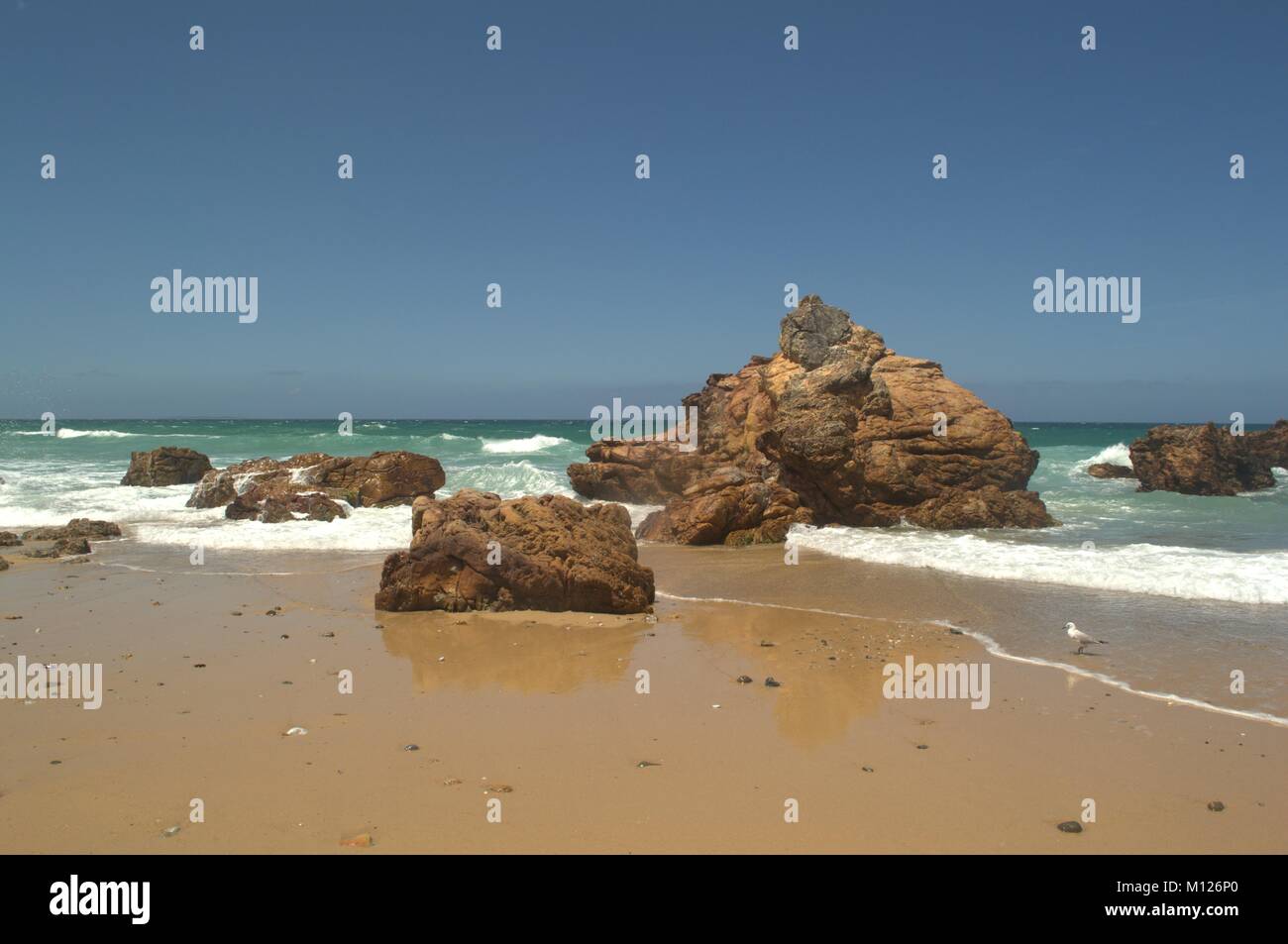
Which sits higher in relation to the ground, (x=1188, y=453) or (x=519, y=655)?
(x=1188, y=453)

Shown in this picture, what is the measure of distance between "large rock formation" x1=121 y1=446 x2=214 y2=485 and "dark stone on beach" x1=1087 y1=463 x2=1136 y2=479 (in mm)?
32900

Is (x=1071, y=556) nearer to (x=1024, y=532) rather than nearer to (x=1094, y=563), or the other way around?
(x=1094, y=563)

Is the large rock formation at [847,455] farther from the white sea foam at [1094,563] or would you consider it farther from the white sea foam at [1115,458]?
the white sea foam at [1115,458]

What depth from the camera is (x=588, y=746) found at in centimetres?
563

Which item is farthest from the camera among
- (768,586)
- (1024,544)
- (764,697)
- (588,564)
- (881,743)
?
(1024,544)

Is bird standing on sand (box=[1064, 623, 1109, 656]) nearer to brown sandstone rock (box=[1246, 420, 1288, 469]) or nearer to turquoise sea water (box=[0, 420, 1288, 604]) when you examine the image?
turquoise sea water (box=[0, 420, 1288, 604])

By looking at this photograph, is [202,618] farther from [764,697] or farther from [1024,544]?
[1024,544]

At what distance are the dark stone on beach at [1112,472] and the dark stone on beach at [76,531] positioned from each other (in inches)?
1277

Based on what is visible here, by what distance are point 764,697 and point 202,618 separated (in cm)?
659

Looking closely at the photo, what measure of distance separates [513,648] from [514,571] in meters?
1.78
